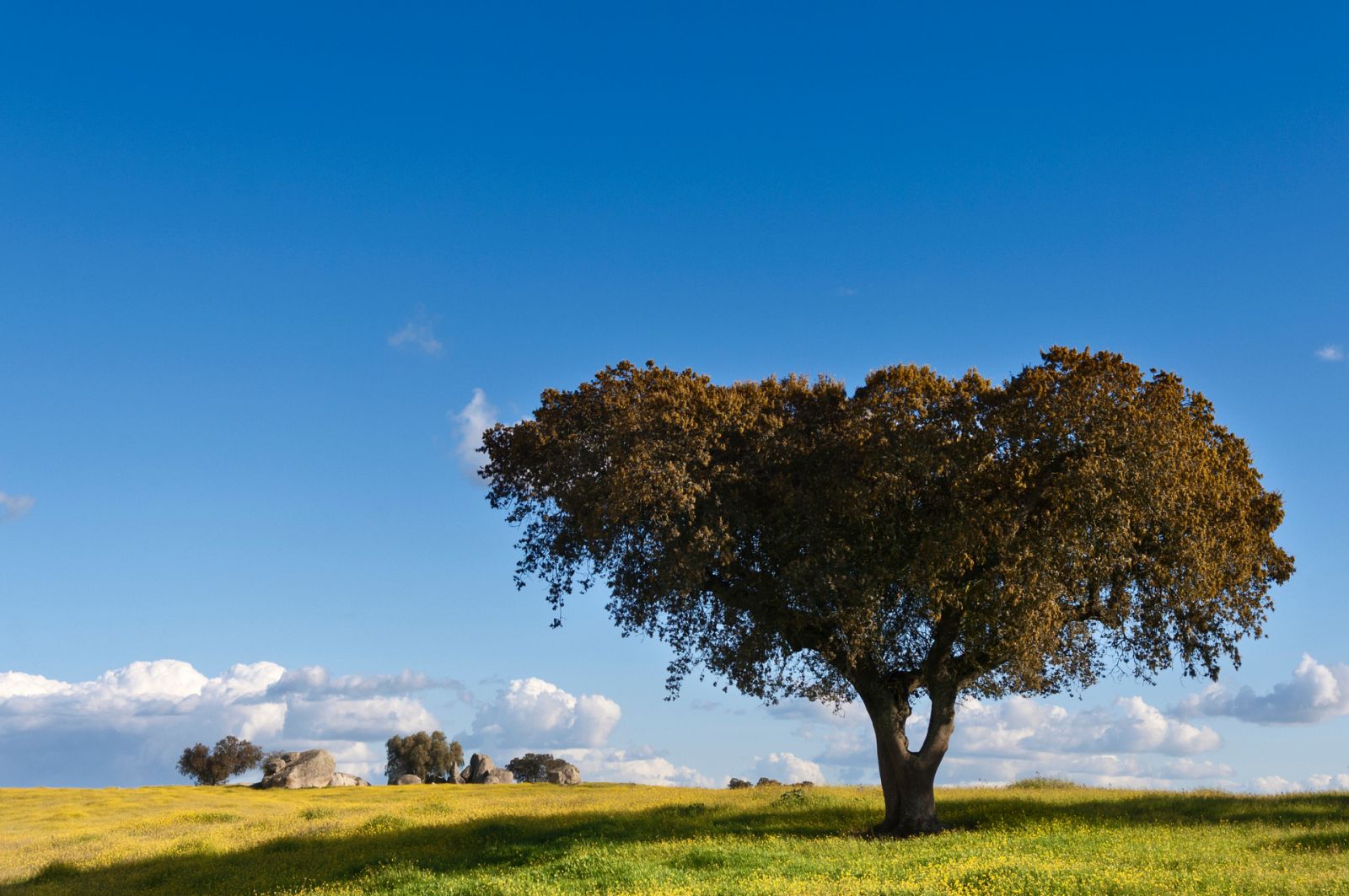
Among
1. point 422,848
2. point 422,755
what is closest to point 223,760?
point 422,755

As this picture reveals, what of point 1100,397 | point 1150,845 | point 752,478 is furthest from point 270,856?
point 1100,397

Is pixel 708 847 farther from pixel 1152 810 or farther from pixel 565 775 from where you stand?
pixel 565 775

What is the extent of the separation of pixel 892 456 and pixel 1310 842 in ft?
53.9

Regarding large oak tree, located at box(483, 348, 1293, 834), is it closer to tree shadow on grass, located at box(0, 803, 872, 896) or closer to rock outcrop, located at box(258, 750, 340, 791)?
tree shadow on grass, located at box(0, 803, 872, 896)

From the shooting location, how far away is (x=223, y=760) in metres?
96.2

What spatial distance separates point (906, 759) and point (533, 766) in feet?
217

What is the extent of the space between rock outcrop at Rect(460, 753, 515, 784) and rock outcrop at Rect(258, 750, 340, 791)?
36.7 feet

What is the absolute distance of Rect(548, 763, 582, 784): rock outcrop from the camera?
8781 centimetres

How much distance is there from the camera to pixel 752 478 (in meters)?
34.4

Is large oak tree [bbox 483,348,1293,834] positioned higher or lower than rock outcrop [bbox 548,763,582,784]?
higher

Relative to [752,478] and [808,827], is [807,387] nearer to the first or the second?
[752,478]

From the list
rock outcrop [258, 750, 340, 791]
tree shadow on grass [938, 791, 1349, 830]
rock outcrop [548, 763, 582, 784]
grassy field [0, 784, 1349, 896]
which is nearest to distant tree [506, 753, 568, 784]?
rock outcrop [548, 763, 582, 784]

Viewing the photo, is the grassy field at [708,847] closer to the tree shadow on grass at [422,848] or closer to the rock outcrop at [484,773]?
the tree shadow on grass at [422,848]

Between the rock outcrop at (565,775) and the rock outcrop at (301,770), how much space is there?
1653 centimetres
